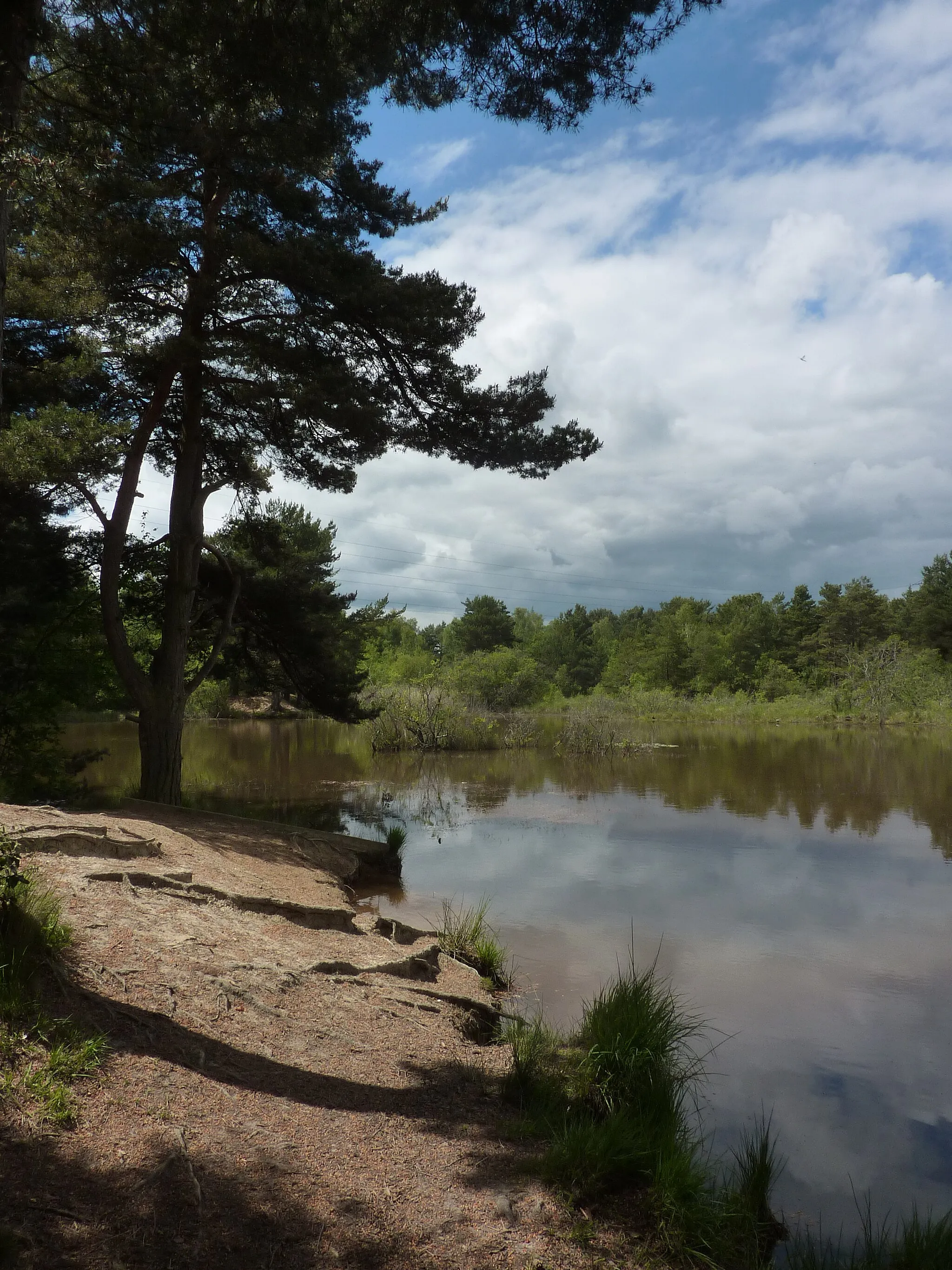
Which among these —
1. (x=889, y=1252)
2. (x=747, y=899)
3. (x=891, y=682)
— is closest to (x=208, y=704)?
(x=891, y=682)

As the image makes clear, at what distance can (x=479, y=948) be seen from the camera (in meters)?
7.64

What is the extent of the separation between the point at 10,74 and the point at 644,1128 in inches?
228

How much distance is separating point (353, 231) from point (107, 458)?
4.03 metres

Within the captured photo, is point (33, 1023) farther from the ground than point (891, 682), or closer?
closer

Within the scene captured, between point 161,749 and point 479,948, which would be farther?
point 161,749

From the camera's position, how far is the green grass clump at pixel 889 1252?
3.38 metres

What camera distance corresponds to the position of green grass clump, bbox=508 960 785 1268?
3.61m

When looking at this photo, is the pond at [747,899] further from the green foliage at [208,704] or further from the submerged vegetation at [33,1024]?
the green foliage at [208,704]

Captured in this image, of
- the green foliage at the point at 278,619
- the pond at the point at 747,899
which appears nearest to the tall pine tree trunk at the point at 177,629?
the green foliage at the point at 278,619

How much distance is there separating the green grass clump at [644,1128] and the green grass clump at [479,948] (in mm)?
1546

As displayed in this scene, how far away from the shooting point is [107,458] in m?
9.97

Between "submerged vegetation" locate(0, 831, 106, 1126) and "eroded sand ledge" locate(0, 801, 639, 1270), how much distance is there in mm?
101

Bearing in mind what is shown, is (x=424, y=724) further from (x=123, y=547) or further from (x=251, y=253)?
(x=251, y=253)

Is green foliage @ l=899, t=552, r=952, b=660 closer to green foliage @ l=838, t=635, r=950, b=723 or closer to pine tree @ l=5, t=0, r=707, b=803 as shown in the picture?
green foliage @ l=838, t=635, r=950, b=723
